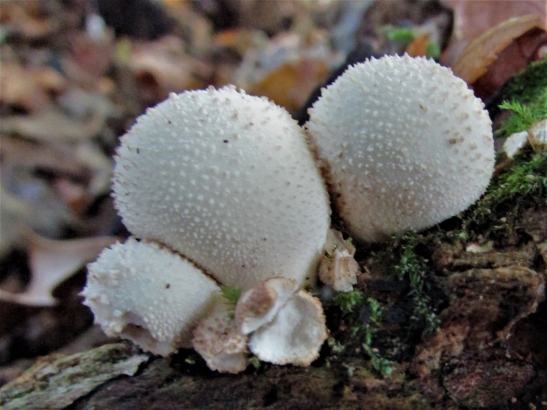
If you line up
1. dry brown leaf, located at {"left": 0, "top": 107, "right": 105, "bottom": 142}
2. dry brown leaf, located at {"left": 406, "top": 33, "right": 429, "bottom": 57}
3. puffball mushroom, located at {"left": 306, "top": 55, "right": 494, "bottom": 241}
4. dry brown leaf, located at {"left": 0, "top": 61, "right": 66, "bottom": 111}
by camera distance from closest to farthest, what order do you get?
puffball mushroom, located at {"left": 306, "top": 55, "right": 494, "bottom": 241} → dry brown leaf, located at {"left": 406, "top": 33, "right": 429, "bottom": 57} → dry brown leaf, located at {"left": 0, "top": 107, "right": 105, "bottom": 142} → dry brown leaf, located at {"left": 0, "top": 61, "right": 66, "bottom": 111}

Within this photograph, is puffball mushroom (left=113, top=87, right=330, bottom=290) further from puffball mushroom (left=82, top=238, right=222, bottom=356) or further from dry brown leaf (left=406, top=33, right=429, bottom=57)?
dry brown leaf (left=406, top=33, right=429, bottom=57)

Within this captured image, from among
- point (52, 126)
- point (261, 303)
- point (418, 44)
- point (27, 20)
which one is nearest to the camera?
point (261, 303)

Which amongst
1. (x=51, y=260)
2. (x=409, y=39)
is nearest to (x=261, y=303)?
(x=51, y=260)

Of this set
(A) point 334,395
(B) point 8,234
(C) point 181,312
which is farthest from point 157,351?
(B) point 8,234

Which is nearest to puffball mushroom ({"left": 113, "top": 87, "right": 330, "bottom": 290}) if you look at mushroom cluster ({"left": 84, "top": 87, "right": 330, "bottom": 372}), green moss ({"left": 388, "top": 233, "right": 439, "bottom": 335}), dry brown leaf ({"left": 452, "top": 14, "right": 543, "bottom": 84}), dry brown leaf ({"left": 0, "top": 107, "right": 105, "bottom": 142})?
mushroom cluster ({"left": 84, "top": 87, "right": 330, "bottom": 372})

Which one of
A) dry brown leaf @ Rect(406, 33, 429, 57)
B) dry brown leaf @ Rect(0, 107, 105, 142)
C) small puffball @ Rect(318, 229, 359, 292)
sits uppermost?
dry brown leaf @ Rect(0, 107, 105, 142)

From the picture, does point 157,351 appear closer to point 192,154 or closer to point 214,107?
point 192,154

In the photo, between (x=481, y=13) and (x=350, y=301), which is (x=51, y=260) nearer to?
(x=350, y=301)

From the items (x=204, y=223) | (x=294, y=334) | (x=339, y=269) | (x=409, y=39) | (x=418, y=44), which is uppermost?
(x=409, y=39)
